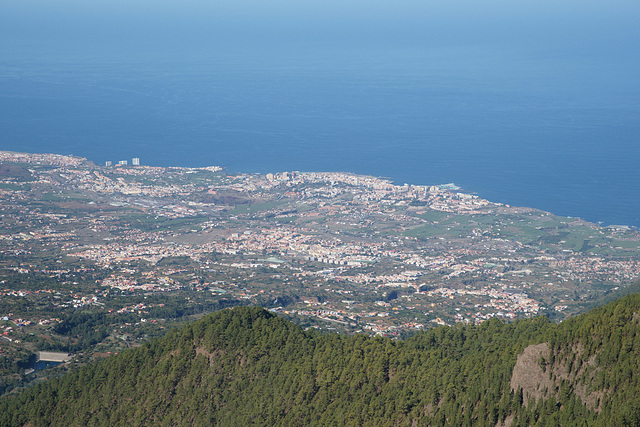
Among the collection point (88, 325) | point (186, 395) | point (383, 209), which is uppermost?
point (383, 209)

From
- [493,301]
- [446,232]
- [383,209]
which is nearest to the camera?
[493,301]

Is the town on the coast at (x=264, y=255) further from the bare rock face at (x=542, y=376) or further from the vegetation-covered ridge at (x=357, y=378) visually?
the bare rock face at (x=542, y=376)

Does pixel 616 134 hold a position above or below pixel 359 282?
above

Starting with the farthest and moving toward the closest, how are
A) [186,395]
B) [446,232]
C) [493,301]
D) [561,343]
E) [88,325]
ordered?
1. [446,232]
2. [493,301]
3. [88,325]
4. [186,395]
5. [561,343]

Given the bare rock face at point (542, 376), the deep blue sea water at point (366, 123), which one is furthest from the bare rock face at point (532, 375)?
the deep blue sea water at point (366, 123)

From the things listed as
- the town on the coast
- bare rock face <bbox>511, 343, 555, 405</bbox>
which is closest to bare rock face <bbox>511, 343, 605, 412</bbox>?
bare rock face <bbox>511, 343, 555, 405</bbox>

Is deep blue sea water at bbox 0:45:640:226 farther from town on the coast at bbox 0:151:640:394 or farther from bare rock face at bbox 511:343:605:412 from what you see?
bare rock face at bbox 511:343:605:412

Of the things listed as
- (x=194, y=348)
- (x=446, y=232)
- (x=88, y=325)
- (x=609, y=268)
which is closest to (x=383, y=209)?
(x=446, y=232)

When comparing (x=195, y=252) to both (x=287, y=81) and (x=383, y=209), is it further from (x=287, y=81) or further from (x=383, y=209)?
(x=287, y=81)
